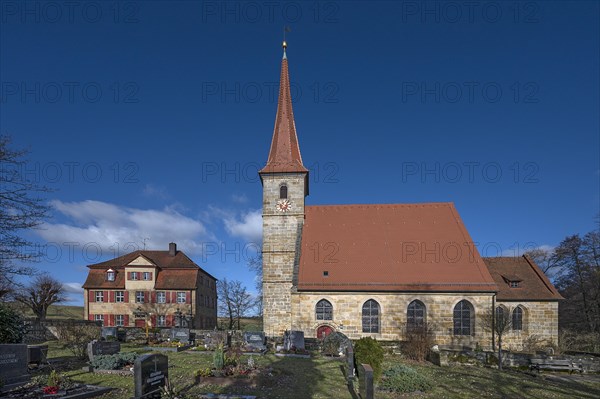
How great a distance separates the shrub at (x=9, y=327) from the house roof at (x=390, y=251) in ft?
48.9

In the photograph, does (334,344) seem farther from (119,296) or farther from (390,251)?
(119,296)

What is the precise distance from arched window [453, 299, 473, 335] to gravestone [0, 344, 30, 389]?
22299 millimetres

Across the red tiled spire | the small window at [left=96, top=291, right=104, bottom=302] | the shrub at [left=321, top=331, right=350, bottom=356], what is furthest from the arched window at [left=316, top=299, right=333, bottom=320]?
the small window at [left=96, top=291, right=104, bottom=302]

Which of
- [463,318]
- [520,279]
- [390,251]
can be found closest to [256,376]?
[390,251]

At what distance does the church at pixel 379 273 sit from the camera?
24.5 m

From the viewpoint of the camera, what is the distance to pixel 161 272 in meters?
40.2

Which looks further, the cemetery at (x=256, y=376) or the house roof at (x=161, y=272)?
the house roof at (x=161, y=272)

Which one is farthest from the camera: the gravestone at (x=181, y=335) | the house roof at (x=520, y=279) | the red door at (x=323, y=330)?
the house roof at (x=520, y=279)

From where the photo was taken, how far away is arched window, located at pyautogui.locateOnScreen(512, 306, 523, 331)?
83.0ft

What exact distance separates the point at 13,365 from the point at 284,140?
21.8 metres

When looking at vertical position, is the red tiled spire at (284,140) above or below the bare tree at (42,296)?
above

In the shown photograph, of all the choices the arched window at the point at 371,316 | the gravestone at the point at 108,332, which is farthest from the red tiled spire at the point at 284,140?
the gravestone at the point at 108,332

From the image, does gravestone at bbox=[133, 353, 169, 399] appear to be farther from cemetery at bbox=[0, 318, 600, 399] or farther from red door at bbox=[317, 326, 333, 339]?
red door at bbox=[317, 326, 333, 339]

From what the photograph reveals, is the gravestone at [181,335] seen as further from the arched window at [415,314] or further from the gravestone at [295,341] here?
the arched window at [415,314]
